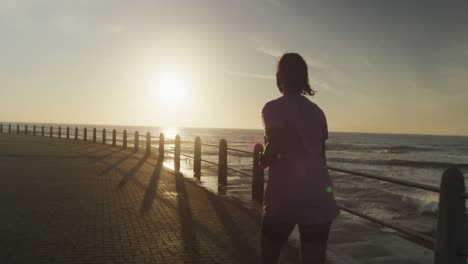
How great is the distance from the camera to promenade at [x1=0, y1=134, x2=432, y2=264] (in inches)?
197

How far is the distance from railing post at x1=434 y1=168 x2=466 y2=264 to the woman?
141 centimetres

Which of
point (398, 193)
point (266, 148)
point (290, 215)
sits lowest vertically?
point (398, 193)

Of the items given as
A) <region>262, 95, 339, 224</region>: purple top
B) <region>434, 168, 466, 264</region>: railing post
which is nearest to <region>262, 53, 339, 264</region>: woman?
<region>262, 95, 339, 224</region>: purple top

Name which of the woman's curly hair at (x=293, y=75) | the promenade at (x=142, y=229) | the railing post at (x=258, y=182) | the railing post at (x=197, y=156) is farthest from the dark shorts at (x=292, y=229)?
the railing post at (x=197, y=156)

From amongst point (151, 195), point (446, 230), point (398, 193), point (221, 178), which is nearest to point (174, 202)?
point (151, 195)

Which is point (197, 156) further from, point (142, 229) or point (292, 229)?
point (292, 229)

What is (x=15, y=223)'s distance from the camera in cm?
637

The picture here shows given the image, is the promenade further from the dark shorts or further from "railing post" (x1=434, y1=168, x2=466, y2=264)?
the dark shorts

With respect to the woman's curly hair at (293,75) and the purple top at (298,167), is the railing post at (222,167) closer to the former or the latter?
the woman's curly hair at (293,75)

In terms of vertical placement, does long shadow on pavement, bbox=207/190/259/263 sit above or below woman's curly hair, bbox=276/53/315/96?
below

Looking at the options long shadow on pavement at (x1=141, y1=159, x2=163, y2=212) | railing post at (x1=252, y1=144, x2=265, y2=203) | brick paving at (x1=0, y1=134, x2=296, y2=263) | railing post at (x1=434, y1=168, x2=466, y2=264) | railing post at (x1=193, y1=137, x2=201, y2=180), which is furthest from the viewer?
railing post at (x1=193, y1=137, x2=201, y2=180)

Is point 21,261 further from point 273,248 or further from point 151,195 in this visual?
point 151,195

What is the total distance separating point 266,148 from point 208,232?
363 centimetres

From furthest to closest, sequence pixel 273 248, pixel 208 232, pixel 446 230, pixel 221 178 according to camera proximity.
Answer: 1. pixel 221 178
2. pixel 208 232
3. pixel 446 230
4. pixel 273 248
